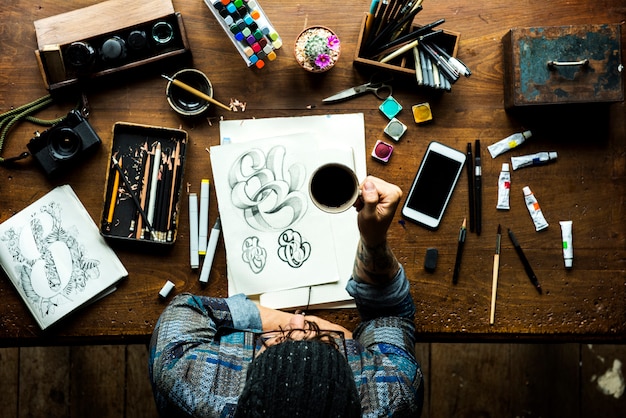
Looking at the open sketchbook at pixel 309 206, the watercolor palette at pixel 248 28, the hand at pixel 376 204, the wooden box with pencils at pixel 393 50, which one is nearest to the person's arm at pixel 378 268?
the hand at pixel 376 204

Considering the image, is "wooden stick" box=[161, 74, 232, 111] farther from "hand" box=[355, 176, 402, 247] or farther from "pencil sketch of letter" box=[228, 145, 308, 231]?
"hand" box=[355, 176, 402, 247]

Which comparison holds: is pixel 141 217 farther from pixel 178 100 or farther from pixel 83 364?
pixel 83 364

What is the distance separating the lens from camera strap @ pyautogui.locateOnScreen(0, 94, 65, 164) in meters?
1.32

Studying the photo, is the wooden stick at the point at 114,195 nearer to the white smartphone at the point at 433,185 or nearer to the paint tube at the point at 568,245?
the white smartphone at the point at 433,185

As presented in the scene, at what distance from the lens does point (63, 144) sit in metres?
1.32

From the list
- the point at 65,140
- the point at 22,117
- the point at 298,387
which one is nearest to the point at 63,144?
the point at 65,140

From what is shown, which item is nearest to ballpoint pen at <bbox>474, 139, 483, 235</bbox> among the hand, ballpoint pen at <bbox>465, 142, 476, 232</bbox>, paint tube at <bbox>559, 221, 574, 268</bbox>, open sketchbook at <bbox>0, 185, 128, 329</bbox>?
ballpoint pen at <bbox>465, 142, 476, 232</bbox>

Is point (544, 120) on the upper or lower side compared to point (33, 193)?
upper

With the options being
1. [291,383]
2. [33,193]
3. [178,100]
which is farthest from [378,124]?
[33,193]

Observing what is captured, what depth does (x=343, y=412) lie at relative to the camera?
829 mm

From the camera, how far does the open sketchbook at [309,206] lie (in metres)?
1.34

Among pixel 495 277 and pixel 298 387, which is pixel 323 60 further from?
pixel 298 387

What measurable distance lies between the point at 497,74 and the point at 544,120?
15 centimetres

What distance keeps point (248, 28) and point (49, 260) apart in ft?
2.24
